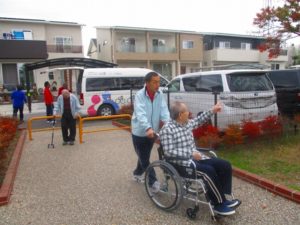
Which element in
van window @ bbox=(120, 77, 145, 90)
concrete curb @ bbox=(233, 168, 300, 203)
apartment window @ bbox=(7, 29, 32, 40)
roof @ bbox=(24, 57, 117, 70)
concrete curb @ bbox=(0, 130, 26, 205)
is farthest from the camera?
apartment window @ bbox=(7, 29, 32, 40)

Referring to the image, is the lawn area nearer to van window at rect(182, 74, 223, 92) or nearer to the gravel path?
the gravel path

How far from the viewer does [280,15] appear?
8.36 meters

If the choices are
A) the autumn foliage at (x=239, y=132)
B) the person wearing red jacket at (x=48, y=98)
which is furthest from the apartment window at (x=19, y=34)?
the autumn foliage at (x=239, y=132)

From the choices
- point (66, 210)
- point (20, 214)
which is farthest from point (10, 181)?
point (66, 210)

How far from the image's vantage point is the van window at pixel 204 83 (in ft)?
21.4

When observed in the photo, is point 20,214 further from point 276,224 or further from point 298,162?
point 298,162

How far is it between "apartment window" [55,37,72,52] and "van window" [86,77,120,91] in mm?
15335

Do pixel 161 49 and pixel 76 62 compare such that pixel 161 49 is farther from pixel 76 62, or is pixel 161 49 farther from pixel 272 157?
pixel 272 157

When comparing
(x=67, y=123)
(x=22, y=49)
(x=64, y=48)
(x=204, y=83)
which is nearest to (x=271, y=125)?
(x=204, y=83)

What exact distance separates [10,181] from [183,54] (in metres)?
26.6

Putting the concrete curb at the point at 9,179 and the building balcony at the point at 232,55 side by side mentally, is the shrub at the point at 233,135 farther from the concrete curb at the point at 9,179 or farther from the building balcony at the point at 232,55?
the building balcony at the point at 232,55

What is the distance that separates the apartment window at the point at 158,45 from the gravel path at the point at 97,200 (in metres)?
23.7

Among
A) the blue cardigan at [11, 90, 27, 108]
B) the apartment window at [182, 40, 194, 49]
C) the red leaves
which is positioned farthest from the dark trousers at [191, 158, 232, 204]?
the apartment window at [182, 40, 194, 49]

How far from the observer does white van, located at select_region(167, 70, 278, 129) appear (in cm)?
587
